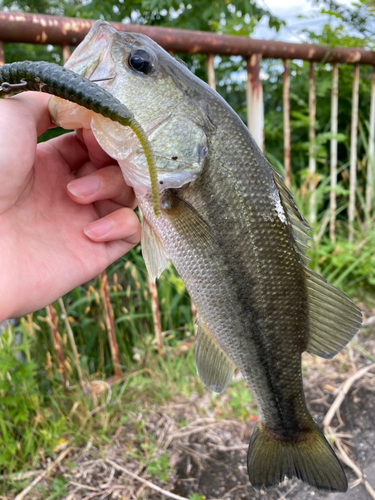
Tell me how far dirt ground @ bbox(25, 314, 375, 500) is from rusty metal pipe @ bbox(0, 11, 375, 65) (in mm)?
2096

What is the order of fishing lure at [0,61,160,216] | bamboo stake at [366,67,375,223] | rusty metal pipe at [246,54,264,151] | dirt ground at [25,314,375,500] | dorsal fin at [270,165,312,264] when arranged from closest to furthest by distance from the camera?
fishing lure at [0,61,160,216] < dorsal fin at [270,165,312,264] < dirt ground at [25,314,375,500] < rusty metal pipe at [246,54,264,151] < bamboo stake at [366,67,375,223]

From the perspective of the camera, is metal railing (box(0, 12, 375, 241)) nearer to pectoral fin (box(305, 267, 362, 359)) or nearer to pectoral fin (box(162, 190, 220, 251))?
pectoral fin (box(162, 190, 220, 251))

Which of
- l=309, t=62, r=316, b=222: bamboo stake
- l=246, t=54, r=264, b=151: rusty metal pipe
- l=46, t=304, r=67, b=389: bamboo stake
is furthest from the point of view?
l=309, t=62, r=316, b=222: bamboo stake

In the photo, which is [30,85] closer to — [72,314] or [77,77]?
[77,77]

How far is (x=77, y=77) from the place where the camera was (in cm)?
84

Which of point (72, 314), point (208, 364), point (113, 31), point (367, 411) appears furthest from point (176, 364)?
point (113, 31)

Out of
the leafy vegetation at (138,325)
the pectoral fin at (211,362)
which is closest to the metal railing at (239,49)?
the leafy vegetation at (138,325)

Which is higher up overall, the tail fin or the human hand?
the human hand

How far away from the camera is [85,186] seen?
4.12 feet

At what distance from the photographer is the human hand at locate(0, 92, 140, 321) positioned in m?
1.13

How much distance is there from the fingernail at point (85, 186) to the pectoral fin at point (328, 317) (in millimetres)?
710

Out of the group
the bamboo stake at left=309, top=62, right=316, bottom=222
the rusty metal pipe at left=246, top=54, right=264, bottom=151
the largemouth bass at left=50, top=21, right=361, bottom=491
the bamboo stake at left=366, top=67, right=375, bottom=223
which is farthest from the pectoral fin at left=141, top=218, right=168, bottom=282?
the bamboo stake at left=366, top=67, right=375, bottom=223

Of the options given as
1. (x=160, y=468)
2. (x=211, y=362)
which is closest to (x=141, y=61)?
(x=211, y=362)

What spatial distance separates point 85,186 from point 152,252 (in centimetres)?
31
